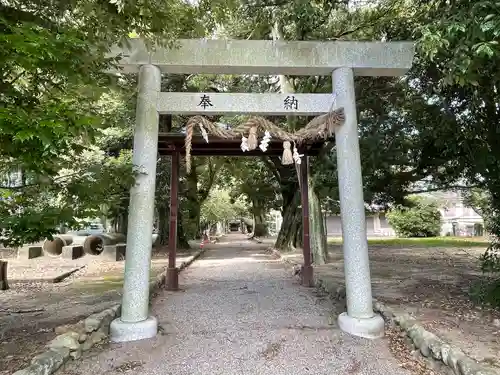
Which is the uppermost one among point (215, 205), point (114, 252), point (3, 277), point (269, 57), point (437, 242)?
point (215, 205)

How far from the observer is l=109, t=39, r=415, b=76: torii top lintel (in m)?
5.05

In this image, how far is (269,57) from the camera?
518cm

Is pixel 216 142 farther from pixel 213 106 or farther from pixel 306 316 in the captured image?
pixel 306 316

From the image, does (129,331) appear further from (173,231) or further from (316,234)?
(316,234)

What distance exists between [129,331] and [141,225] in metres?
1.30

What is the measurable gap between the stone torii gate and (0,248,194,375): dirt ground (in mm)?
1021

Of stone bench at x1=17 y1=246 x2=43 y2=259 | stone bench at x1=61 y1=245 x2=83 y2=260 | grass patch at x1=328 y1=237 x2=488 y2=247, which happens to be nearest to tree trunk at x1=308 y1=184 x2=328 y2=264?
stone bench at x1=61 y1=245 x2=83 y2=260

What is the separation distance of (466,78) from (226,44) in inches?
118

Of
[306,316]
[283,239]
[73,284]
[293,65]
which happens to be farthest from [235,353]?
[283,239]

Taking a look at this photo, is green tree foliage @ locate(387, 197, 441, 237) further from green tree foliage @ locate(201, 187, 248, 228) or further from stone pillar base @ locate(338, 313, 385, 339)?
stone pillar base @ locate(338, 313, 385, 339)

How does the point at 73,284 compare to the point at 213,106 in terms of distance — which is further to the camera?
the point at 73,284

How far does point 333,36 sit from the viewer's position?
10.8 metres

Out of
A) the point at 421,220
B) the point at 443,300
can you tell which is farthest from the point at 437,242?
the point at 443,300

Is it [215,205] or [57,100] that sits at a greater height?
[215,205]
